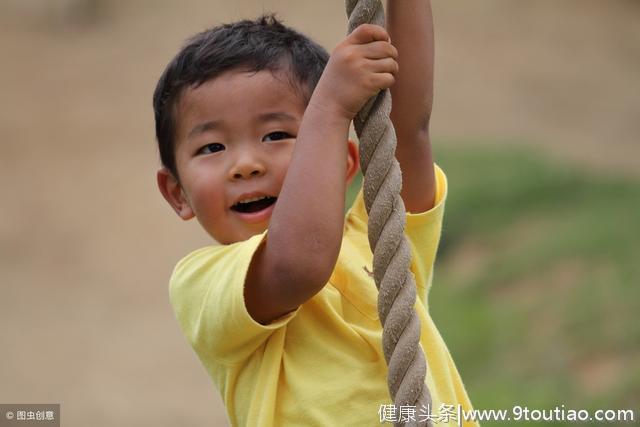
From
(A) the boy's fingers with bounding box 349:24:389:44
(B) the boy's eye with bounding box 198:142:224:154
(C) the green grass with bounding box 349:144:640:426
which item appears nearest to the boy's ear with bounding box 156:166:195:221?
(B) the boy's eye with bounding box 198:142:224:154

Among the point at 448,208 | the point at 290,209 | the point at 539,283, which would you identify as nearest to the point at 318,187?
the point at 290,209

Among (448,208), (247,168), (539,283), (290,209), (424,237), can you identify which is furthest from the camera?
(448,208)

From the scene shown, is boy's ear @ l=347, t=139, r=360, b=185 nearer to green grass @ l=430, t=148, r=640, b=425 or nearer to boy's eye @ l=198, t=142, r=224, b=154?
boy's eye @ l=198, t=142, r=224, b=154

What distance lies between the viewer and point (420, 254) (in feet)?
5.10

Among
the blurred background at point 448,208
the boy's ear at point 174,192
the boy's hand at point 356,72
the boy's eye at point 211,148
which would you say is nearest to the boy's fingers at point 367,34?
the boy's hand at point 356,72

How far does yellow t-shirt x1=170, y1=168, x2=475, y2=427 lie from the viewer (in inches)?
54.5

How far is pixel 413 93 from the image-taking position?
4.89 feet

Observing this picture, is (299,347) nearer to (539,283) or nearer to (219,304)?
(219,304)

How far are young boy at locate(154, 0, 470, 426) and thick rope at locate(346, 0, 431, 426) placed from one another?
0.02 metres

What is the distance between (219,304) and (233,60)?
1.00ft

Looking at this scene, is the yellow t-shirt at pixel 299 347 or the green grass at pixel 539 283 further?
the green grass at pixel 539 283

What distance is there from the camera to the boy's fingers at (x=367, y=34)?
1.35 meters

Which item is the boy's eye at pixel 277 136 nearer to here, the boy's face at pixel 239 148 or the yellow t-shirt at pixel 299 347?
the boy's face at pixel 239 148

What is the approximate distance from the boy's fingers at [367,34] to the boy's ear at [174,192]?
0.34 m
